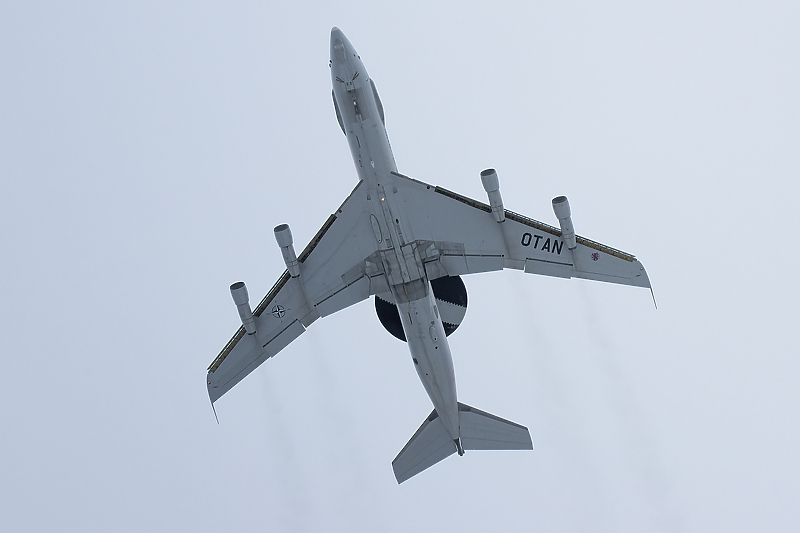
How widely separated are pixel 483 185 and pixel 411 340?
8.25m

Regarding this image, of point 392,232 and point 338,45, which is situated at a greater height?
point 338,45

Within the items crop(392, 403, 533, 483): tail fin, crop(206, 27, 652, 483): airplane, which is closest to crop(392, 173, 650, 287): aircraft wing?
crop(206, 27, 652, 483): airplane

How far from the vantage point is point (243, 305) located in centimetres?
6109

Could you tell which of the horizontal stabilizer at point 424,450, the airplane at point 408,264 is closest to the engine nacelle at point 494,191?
the airplane at point 408,264

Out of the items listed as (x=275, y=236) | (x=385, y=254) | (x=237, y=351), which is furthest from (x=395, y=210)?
(x=237, y=351)

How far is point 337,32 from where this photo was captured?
59.8 metres

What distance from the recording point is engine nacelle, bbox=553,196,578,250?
58219mm

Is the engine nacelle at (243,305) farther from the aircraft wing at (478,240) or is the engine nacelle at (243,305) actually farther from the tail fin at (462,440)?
the tail fin at (462,440)

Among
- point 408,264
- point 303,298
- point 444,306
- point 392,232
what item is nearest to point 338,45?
point 392,232

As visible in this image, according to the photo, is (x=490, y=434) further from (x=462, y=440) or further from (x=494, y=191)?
(x=494, y=191)

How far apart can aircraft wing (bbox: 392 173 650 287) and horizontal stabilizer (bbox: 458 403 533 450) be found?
7379mm

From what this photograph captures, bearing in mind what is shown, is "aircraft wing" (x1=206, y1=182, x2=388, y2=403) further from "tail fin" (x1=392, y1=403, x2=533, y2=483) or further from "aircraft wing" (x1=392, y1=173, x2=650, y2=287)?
"tail fin" (x1=392, y1=403, x2=533, y2=483)

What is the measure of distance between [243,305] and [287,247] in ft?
12.0

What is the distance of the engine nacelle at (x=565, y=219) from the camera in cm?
5822
